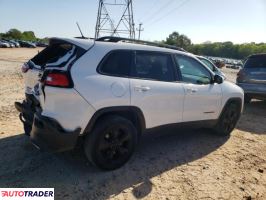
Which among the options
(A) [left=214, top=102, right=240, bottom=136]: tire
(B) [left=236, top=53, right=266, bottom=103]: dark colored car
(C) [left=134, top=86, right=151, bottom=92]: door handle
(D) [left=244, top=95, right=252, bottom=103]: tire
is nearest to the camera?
(C) [left=134, top=86, right=151, bottom=92]: door handle

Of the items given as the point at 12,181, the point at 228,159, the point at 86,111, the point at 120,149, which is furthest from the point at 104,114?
the point at 228,159

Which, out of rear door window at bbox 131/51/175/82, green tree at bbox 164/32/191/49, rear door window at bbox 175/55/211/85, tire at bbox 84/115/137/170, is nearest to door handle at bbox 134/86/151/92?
rear door window at bbox 131/51/175/82

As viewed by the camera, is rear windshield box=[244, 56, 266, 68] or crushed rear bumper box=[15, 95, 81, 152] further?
rear windshield box=[244, 56, 266, 68]

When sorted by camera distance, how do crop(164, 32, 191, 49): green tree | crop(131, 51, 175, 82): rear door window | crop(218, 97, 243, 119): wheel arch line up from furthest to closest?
crop(164, 32, 191, 49): green tree, crop(218, 97, 243, 119): wheel arch, crop(131, 51, 175, 82): rear door window

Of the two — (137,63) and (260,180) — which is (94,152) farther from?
(260,180)

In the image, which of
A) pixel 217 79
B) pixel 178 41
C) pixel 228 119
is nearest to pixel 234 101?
pixel 228 119

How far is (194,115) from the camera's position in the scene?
4.83m

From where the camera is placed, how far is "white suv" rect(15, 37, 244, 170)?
3361mm

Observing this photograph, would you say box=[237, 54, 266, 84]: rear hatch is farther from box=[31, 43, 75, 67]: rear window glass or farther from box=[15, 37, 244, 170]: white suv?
box=[31, 43, 75, 67]: rear window glass

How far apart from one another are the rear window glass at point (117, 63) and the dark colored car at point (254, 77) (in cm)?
604

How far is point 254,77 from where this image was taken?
8711 millimetres

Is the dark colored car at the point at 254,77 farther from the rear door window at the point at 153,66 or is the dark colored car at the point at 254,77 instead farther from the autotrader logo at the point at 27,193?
the autotrader logo at the point at 27,193

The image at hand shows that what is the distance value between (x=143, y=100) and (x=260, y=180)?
2.07 m

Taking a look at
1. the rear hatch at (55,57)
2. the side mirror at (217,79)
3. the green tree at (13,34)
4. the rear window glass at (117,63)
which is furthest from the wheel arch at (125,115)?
the green tree at (13,34)
